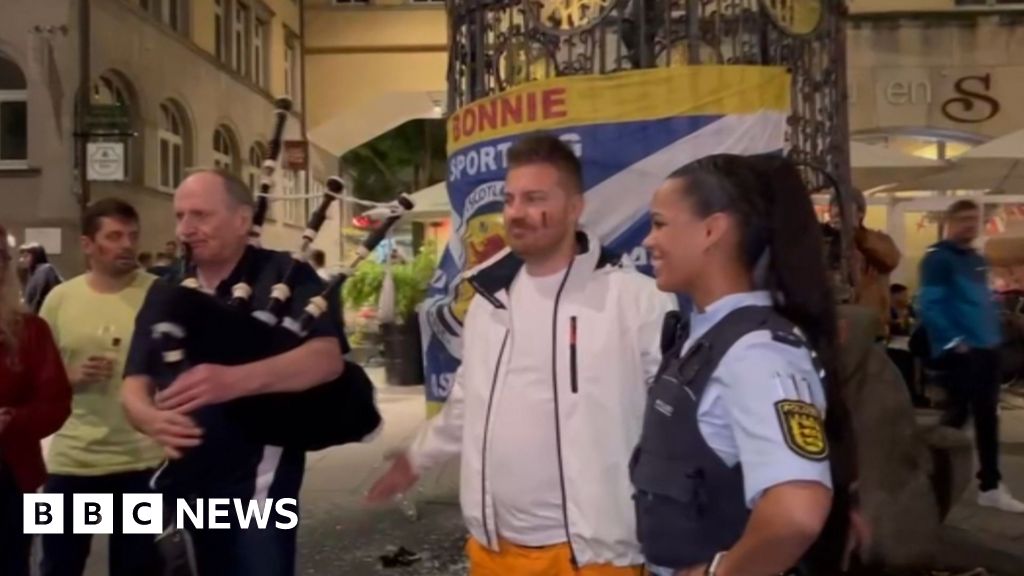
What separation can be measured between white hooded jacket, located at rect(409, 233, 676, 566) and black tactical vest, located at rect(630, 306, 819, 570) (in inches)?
24.1

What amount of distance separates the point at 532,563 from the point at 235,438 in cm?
88

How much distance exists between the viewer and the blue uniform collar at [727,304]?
7.26 feet

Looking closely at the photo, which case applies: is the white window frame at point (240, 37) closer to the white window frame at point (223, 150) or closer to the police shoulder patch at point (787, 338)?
the white window frame at point (223, 150)

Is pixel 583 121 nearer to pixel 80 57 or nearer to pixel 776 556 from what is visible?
pixel 776 556

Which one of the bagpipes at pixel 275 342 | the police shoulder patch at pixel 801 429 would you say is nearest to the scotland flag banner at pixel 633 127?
the bagpipes at pixel 275 342

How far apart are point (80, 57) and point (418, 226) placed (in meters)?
6.78

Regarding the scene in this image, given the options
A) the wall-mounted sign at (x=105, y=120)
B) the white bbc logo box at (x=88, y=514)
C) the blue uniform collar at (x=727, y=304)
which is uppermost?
the wall-mounted sign at (x=105, y=120)

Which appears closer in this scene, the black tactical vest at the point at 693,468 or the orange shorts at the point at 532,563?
the black tactical vest at the point at 693,468

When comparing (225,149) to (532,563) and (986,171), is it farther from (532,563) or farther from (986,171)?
(532,563)

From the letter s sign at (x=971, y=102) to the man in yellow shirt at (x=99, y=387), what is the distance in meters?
13.0

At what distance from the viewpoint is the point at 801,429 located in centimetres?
201

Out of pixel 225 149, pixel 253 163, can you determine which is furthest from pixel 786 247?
pixel 253 163

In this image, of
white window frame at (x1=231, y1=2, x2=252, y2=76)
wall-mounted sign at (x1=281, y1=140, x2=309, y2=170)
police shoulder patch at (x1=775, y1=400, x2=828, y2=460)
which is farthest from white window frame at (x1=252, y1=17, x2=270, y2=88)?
police shoulder patch at (x1=775, y1=400, x2=828, y2=460)

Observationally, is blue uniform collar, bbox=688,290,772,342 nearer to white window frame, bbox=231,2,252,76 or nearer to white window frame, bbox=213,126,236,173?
white window frame, bbox=213,126,236,173
